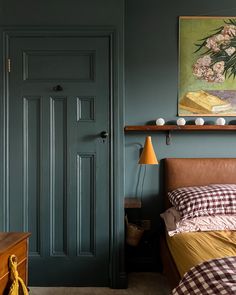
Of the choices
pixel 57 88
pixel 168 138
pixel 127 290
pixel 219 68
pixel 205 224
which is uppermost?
pixel 219 68

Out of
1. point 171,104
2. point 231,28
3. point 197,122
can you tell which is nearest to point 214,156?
point 197,122

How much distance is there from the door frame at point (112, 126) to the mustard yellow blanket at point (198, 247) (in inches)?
18.3

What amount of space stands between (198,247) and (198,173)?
2.94ft

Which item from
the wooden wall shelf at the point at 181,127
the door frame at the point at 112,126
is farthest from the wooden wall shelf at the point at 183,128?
the door frame at the point at 112,126

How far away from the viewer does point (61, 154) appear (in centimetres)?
241

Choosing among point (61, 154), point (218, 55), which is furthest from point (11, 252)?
point (218, 55)

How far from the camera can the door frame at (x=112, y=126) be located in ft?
7.79

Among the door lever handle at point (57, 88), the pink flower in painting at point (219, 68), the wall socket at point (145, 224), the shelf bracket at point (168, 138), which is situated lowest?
the wall socket at point (145, 224)

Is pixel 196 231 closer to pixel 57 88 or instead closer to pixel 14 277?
pixel 14 277

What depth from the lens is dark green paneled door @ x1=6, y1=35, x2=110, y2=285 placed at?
2385 millimetres

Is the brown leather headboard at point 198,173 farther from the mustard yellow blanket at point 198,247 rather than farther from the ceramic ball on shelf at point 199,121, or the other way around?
the mustard yellow blanket at point 198,247

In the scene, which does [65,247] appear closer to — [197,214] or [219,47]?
[197,214]

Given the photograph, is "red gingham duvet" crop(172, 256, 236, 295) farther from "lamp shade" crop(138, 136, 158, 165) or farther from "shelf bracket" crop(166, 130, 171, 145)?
"shelf bracket" crop(166, 130, 171, 145)

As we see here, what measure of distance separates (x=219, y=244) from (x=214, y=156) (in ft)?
3.38
